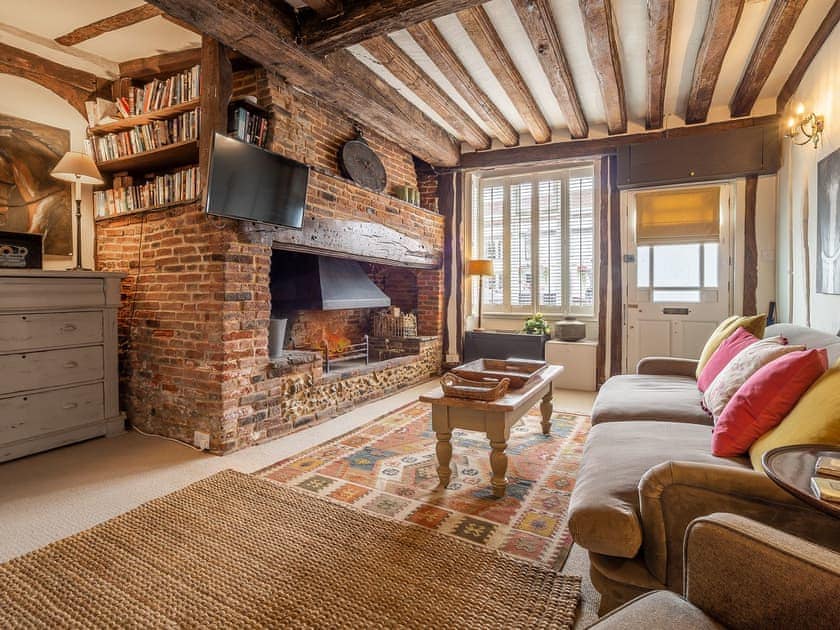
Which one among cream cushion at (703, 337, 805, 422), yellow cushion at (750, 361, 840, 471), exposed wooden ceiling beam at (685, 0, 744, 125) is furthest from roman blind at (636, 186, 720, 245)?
yellow cushion at (750, 361, 840, 471)

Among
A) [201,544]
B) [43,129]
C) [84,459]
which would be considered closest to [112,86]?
[43,129]

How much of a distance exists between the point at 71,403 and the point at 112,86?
2.65 m

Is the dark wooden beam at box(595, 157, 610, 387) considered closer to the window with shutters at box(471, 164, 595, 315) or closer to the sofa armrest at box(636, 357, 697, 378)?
the window with shutters at box(471, 164, 595, 315)

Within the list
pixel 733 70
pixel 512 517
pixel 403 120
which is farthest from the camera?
pixel 403 120

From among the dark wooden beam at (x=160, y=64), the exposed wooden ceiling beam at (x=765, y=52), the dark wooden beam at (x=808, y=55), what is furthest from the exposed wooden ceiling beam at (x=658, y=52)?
the dark wooden beam at (x=160, y=64)

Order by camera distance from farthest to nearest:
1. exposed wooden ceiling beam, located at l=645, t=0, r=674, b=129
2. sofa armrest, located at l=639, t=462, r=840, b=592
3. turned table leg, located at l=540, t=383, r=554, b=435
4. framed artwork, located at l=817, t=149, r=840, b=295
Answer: turned table leg, located at l=540, t=383, r=554, b=435, exposed wooden ceiling beam, located at l=645, t=0, r=674, b=129, framed artwork, located at l=817, t=149, r=840, b=295, sofa armrest, located at l=639, t=462, r=840, b=592

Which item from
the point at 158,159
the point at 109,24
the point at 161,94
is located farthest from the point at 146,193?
the point at 109,24

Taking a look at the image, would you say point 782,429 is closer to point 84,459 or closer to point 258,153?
point 258,153

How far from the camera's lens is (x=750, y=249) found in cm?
459

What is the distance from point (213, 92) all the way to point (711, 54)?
11.8ft

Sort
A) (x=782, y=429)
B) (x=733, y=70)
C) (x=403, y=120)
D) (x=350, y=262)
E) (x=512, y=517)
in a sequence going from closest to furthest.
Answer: (x=782, y=429), (x=512, y=517), (x=733, y=70), (x=403, y=120), (x=350, y=262)

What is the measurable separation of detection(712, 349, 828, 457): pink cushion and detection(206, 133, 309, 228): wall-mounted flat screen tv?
9.36ft

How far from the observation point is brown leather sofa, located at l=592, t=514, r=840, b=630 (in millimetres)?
838

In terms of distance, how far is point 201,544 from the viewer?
1.93 metres
